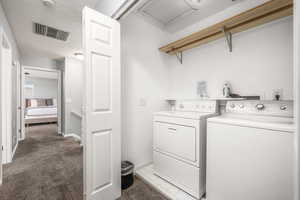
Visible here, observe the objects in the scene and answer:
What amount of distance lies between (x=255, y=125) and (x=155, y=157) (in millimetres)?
1257

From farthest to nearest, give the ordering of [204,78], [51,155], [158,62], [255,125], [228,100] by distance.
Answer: [51,155], [158,62], [204,78], [228,100], [255,125]

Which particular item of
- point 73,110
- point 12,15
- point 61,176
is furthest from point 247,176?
point 73,110

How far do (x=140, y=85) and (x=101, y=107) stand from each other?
821 millimetres

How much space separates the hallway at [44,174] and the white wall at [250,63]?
2.14 meters

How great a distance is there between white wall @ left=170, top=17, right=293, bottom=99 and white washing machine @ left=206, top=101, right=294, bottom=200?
240 mm

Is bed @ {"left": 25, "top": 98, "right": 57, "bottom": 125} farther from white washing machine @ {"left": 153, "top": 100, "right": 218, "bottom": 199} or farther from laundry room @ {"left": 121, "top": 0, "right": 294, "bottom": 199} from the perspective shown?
white washing machine @ {"left": 153, "top": 100, "right": 218, "bottom": 199}

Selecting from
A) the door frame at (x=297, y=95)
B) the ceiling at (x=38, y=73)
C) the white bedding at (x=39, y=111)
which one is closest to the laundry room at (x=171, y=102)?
the door frame at (x=297, y=95)

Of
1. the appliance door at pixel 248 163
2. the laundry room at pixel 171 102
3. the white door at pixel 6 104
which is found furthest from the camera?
the white door at pixel 6 104

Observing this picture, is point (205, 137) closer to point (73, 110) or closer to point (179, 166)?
point (179, 166)

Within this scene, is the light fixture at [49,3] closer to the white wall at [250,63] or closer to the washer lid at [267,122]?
the white wall at [250,63]

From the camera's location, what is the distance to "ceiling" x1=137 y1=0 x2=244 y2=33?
166cm

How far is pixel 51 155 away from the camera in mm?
2564

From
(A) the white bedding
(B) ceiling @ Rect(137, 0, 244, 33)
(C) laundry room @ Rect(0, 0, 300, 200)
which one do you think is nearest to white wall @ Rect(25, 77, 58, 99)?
(A) the white bedding

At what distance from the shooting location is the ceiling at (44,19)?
170cm
